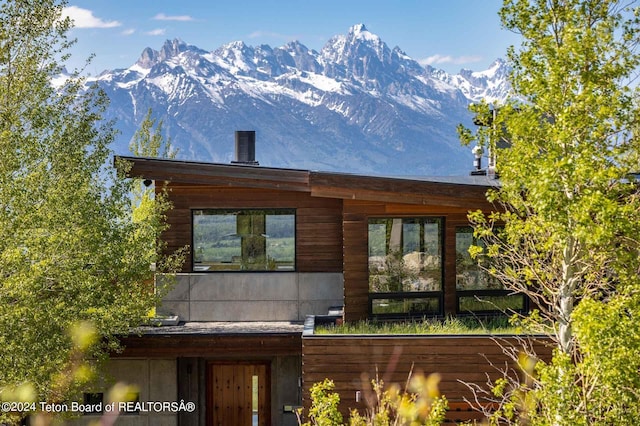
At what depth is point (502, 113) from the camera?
8227mm

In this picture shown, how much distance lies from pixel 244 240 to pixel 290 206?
109 centimetres

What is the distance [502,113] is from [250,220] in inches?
271

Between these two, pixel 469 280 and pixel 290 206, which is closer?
pixel 469 280

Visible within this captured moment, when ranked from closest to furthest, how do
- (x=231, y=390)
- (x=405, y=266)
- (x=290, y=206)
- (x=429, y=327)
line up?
(x=429, y=327) → (x=405, y=266) → (x=290, y=206) → (x=231, y=390)

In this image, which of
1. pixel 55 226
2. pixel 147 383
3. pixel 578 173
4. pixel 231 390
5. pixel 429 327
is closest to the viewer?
pixel 578 173

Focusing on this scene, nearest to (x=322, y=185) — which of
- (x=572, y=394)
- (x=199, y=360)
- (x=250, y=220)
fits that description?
(x=250, y=220)

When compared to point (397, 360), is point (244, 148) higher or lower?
higher

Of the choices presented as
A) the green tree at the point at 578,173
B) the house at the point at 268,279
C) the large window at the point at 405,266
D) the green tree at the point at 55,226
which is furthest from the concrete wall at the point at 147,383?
the green tree at the point at 578,173

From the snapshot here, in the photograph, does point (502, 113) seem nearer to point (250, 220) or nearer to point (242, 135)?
point (250, 220)

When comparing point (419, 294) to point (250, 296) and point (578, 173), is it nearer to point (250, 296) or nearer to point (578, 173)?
point (250, 296)

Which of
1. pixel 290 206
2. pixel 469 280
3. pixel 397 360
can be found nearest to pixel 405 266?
pixel 469 280

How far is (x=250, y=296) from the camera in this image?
14.2 meters

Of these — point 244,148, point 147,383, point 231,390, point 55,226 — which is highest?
point 244,148

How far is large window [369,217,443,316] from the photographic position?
1277 cm
